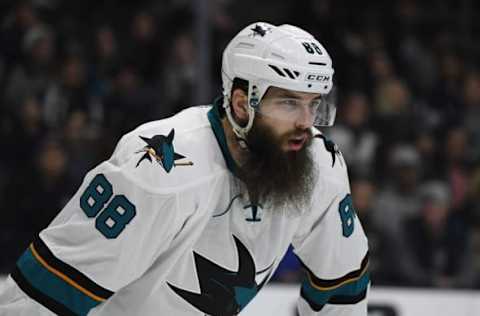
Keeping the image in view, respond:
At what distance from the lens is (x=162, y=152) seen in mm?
2477

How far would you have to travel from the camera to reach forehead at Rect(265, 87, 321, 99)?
252 cm

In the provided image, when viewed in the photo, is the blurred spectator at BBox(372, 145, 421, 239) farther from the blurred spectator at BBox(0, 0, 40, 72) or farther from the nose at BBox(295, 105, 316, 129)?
the nose at BBox(295, 105, 316, 129)

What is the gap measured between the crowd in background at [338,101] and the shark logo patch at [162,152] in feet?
8.79

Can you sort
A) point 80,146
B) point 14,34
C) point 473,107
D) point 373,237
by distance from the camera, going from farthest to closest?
point 473,107 < point 14,34 < point 80,146 < point 373,237

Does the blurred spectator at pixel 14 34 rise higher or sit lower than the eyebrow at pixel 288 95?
lower

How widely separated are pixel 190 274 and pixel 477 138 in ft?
13.6

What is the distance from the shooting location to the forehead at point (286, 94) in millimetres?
2521

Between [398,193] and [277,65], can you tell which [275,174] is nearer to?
[277,65]

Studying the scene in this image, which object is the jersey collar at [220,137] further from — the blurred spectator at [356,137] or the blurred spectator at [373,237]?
the blurred spectator at [356,137]

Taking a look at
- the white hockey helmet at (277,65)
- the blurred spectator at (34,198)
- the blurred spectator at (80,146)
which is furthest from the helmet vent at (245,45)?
the blurred spectator at (80,146)

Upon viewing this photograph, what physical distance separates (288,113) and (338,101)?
13.0 feet

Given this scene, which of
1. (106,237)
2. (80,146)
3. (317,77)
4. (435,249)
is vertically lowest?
(435,249)

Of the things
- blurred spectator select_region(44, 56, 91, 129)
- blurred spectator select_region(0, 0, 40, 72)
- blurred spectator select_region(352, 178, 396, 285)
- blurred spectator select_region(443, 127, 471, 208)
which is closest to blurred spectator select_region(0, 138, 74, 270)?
blurred spectator select_region(44, 56, 91, 129)

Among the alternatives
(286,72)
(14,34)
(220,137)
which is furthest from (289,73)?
(14,34)
